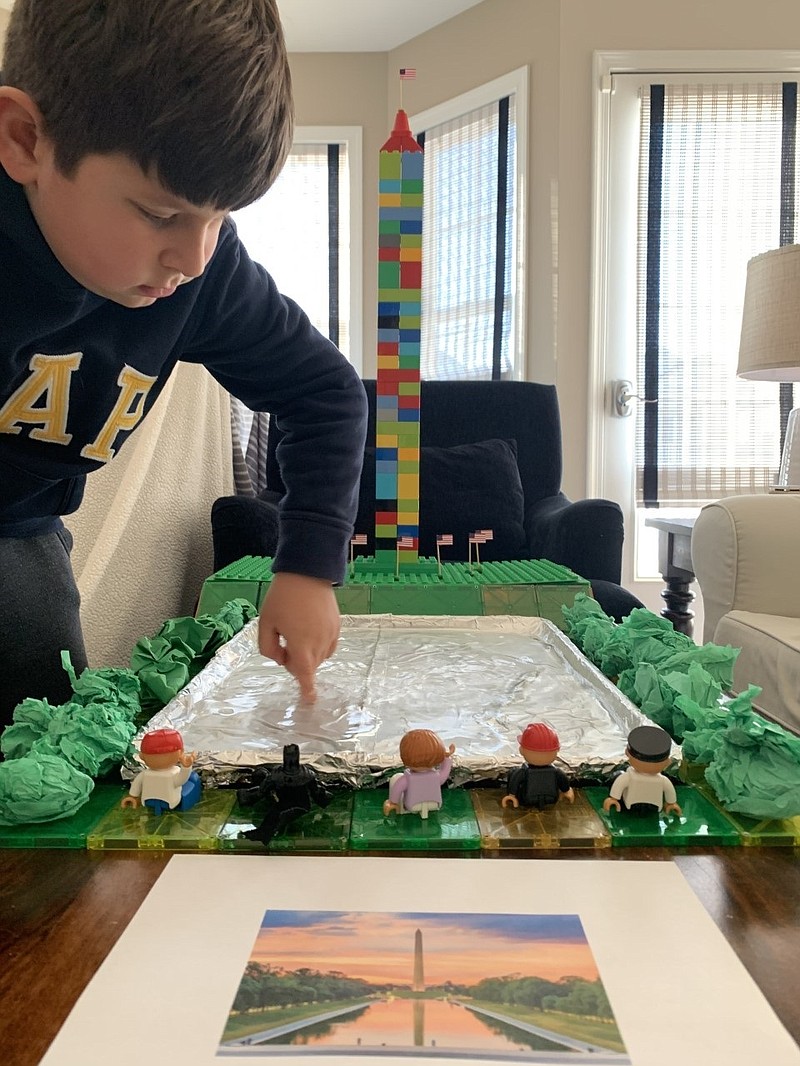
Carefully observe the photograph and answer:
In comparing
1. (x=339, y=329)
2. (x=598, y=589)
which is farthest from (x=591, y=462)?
(x=598, y=589)

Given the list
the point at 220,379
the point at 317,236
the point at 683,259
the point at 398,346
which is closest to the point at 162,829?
the point at 220,379

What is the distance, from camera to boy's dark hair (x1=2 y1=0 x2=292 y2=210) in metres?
0.47

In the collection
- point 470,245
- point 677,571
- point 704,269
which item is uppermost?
point 470,245

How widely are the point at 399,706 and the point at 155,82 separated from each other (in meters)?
0.51

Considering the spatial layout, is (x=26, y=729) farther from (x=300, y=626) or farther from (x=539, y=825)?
(x=539, y=825)

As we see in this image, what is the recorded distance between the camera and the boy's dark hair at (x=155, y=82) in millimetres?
468

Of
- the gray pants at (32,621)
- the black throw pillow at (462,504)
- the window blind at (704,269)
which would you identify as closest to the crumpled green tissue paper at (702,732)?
the gray pants at (32,621)

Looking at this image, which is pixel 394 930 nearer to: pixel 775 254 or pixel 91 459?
pixel 91 459

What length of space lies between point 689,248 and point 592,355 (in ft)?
1.72

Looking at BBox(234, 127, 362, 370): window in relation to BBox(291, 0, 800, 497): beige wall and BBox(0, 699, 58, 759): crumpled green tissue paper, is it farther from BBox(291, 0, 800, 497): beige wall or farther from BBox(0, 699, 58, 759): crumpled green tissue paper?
BBox(0, 699, 58, 759): crumpled green tissue paper

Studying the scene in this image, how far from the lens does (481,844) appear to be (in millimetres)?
526

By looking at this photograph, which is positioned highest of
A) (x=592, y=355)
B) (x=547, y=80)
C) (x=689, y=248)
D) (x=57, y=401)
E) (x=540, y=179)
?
(x=547, y=80)

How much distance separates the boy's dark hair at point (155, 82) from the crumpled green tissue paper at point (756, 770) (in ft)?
1.56

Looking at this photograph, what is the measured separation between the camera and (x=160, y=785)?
22.0 inches
